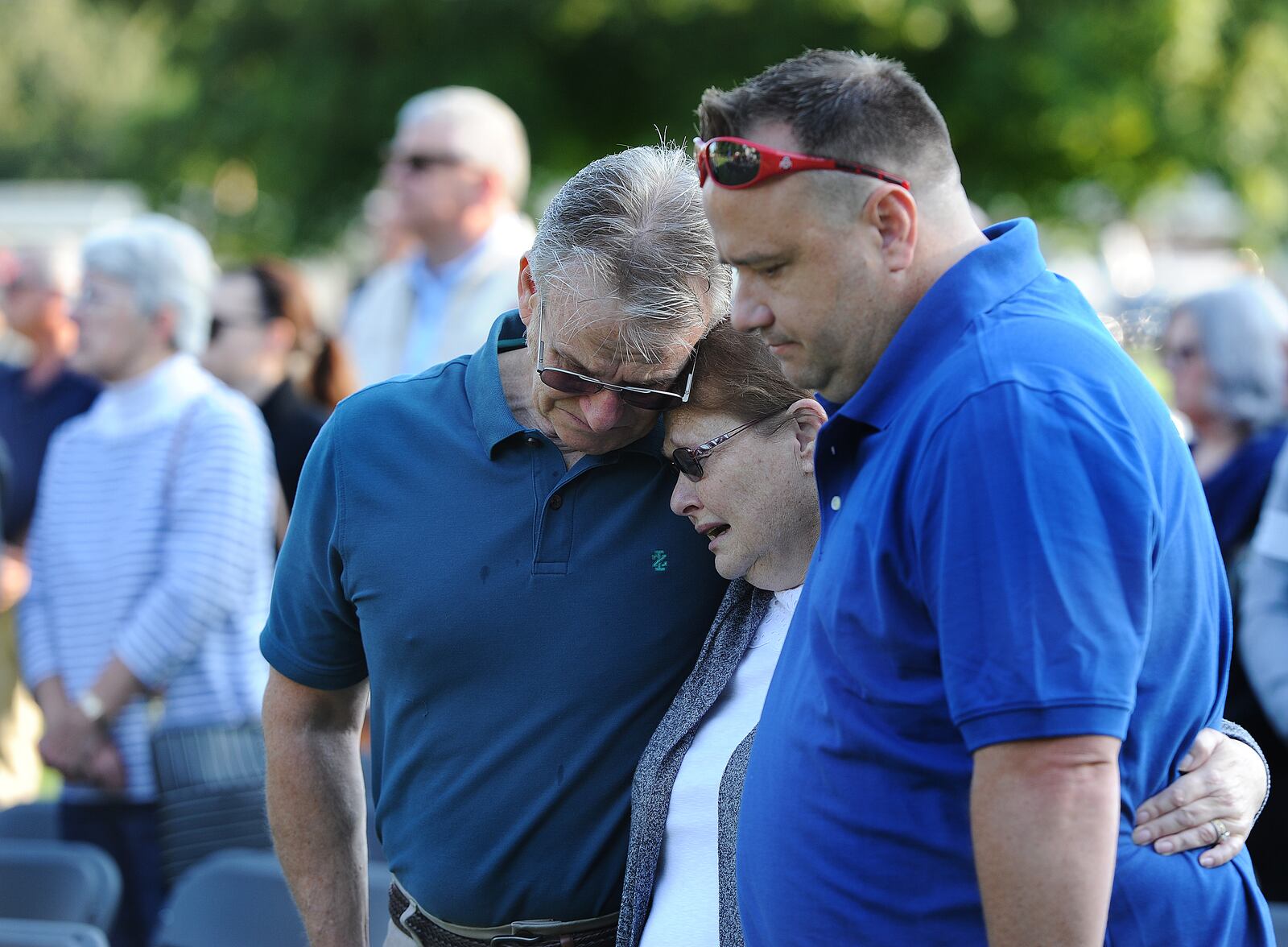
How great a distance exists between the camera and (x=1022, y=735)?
1.27 metres

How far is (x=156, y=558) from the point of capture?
3656 millimetres

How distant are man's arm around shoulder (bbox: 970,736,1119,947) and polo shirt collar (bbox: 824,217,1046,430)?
38 centimetres

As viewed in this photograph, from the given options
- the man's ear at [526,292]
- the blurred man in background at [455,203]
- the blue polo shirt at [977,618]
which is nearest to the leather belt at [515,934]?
the blue polo shirt at [977,618]


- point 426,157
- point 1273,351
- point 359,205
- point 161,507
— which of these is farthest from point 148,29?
point 1273,351

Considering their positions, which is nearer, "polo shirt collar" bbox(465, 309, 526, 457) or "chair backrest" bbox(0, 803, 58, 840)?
"polo shirt collar" bbox(465, 309, 526, 457)

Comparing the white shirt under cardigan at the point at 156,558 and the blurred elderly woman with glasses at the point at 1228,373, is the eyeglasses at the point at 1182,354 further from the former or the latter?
the white shirt under cardigan at the point at 156,558

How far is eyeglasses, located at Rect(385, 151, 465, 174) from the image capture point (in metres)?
4.50

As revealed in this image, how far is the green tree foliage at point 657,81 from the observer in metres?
11.3

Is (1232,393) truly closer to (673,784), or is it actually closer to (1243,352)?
(1243,352)

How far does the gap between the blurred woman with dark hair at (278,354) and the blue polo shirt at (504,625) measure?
9.17ft

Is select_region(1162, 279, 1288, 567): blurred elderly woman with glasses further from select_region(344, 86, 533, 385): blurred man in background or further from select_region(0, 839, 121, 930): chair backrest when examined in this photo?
select_region(0, 839, 121, 930): chair backrest

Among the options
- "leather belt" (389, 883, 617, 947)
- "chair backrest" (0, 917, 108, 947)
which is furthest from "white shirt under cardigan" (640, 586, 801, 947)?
"chair backrest" (0, 917, 108, 947)

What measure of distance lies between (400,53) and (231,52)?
2.03 m

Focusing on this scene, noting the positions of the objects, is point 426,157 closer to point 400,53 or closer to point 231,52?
point 400,53
